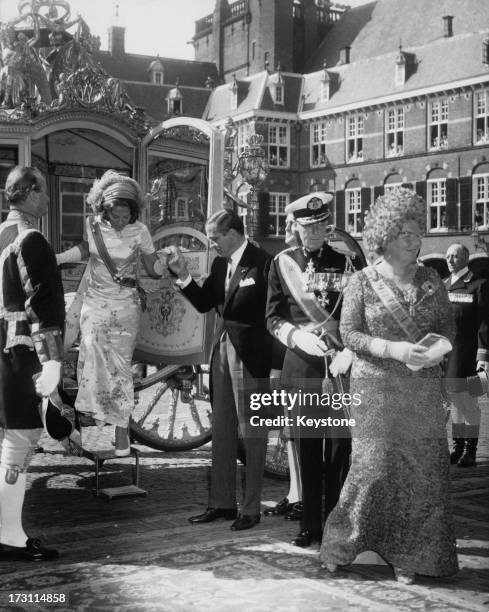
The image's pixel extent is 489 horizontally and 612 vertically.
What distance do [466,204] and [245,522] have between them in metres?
32.9

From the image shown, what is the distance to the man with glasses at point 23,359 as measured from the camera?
4684 mm

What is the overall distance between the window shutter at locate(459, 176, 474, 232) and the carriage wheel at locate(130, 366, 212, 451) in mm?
30364

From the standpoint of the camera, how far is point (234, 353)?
554 cm

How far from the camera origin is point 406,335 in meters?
4.26

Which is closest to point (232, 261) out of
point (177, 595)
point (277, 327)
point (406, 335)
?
point (277, 327)

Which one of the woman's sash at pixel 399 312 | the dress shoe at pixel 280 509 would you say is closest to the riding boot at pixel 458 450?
the dress shoe at pixel 280 509

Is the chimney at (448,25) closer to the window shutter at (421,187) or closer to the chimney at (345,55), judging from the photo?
the chimney at (345,55)

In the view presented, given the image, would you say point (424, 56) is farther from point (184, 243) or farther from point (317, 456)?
point (317, 456)

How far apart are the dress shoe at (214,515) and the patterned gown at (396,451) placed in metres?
1.25

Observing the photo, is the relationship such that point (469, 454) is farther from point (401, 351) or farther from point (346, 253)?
point (401, 351)

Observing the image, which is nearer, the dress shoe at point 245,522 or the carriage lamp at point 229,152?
the dress shoe at point 245,522

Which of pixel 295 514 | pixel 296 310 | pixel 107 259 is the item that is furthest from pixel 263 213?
pixel 296 310

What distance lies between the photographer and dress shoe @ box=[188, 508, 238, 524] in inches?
215

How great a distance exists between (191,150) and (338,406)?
3.91 m
